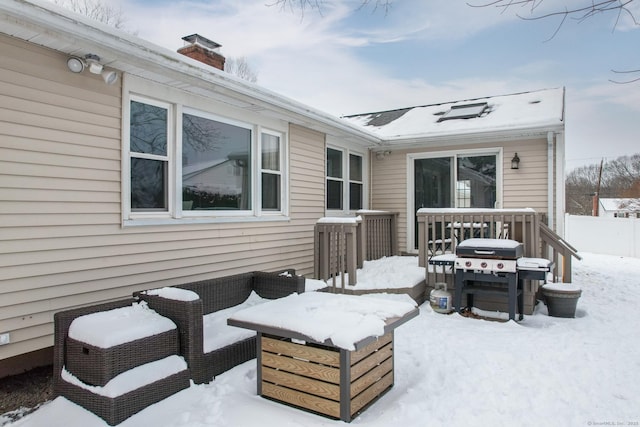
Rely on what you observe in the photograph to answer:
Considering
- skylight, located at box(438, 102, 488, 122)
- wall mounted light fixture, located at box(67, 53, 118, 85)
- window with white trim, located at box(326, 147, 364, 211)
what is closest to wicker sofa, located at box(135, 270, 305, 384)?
wall mounted light fixture, located at box(67, 53, 118, 85)

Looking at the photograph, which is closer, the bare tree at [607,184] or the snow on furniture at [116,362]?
the snow on furniture at [116,362]

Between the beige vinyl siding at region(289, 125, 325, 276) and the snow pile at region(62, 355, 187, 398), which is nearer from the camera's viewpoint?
the snow pile at region(62, 355, 187, 398)

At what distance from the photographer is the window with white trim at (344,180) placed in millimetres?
7191

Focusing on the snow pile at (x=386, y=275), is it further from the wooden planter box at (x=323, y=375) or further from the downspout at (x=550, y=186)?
the wooden planter box at (x=323, y=375)

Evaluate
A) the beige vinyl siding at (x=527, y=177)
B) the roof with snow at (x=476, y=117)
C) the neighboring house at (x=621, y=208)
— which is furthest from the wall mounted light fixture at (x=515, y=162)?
the neighboring house at (x=621, y=208)

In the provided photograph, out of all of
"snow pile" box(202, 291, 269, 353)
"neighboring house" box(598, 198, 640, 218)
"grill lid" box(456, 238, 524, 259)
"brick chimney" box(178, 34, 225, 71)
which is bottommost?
"snow pile" box(202, 291, 269, 353)

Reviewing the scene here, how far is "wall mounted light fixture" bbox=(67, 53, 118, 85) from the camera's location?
11.0ft

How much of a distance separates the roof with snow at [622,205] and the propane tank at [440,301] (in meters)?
23.6

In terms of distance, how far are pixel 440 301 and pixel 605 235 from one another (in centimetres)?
1100

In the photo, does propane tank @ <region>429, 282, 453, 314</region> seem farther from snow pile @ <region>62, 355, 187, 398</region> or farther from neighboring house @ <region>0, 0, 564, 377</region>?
snow pile @ <region>62, 355, 187, 398</region>

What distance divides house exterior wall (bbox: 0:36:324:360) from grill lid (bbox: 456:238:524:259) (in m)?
3.29

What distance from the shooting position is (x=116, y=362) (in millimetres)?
2559

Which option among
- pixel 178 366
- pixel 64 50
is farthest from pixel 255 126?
pixel 178 366


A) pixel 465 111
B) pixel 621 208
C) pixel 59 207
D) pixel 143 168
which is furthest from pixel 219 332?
pixel 621 208
